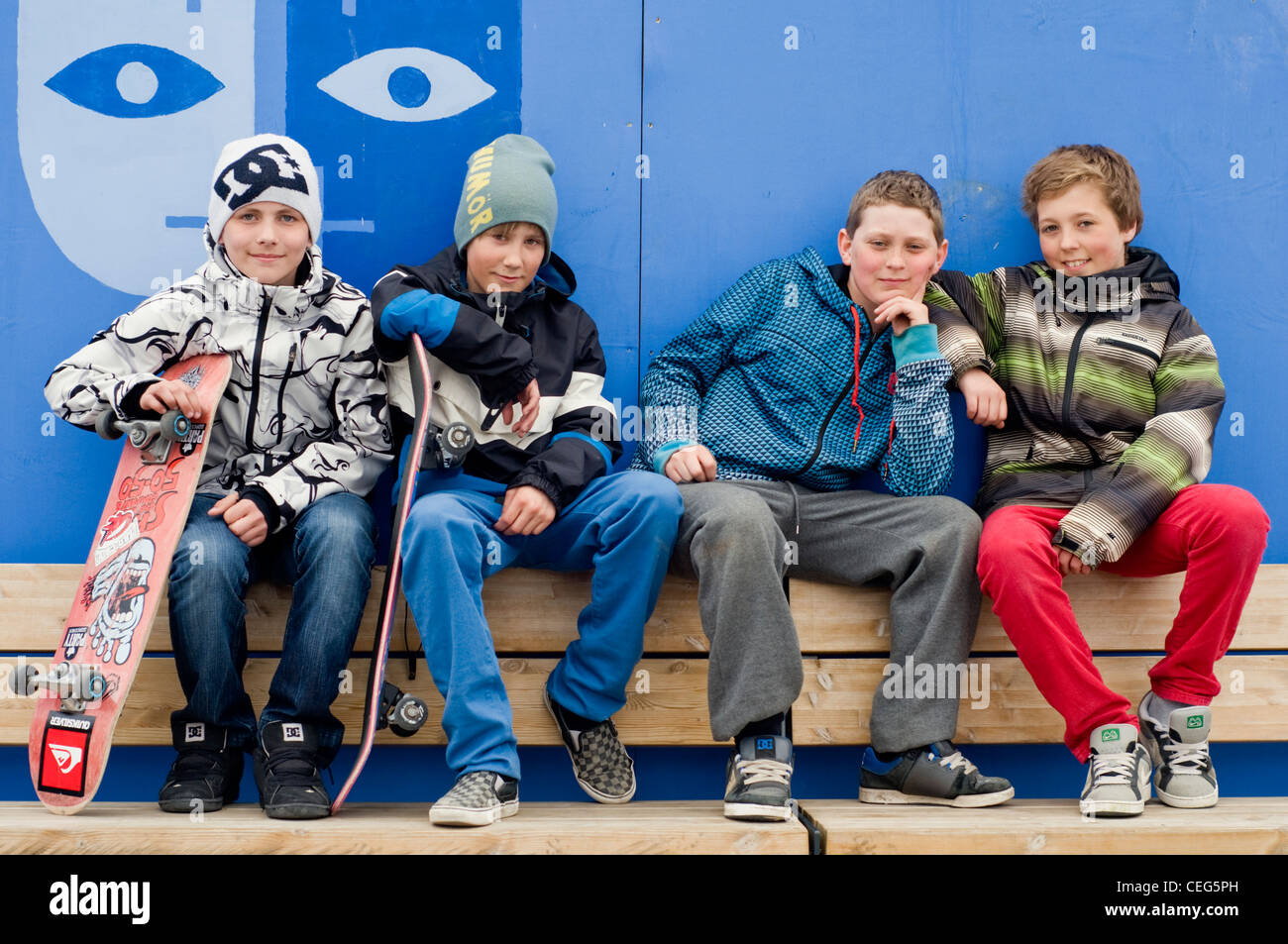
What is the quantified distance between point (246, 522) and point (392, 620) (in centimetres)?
37

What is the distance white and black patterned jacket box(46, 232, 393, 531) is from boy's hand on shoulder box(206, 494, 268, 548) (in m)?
0.09

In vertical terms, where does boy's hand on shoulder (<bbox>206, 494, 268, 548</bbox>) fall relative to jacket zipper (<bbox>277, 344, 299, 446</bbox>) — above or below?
below

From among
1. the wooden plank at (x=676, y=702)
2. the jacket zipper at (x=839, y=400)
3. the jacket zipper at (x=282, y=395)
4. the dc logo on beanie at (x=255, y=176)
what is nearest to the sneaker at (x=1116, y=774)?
the wooden plank at (x=676, y=702)

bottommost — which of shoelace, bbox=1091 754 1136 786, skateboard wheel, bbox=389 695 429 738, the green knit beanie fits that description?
shoelace, bbox=1091 754 1136 786

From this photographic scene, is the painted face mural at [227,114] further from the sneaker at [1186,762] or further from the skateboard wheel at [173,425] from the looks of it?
the sneaker at [1186,762]

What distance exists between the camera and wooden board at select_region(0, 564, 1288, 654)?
7.93 feet

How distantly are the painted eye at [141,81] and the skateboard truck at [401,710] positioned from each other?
1.67 meters

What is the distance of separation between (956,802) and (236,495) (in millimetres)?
1644

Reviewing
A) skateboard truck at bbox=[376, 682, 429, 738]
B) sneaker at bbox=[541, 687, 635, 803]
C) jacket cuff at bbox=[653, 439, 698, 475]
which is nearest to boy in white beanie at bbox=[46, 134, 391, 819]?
skateboard truck at bbox=[376, 682, 429, 738]

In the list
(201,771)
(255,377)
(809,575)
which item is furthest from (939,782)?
(255,377)

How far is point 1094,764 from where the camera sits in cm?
212

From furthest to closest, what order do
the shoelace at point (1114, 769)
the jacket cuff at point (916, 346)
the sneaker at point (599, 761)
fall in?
1. the jacket cuff at point (916, 346)
2. the sneaker at point (599, 761)
3. the shoelace at point (1114, 769)

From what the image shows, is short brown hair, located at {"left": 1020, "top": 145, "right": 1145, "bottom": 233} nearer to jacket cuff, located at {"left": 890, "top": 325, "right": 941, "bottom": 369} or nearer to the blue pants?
jacket cuff, located at {"left": 890, "top": 325, "right": 941, "bottom": 369}

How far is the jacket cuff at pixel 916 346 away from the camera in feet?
8.02
